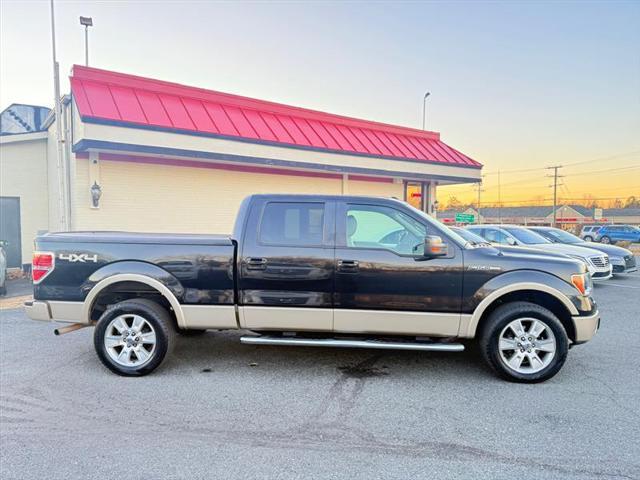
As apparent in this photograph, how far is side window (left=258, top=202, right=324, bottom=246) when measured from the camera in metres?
4.57

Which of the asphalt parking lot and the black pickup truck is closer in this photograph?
the asphalt parking lot

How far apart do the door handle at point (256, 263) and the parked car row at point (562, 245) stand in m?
6.20

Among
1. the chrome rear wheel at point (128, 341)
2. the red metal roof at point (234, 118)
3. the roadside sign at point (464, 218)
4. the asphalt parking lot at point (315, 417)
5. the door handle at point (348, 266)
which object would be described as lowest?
the asphalt parking lot at point (315, 417)

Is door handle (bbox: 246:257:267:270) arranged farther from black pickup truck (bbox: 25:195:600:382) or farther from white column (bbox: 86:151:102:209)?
white column (bbox: 86:151:102:209)

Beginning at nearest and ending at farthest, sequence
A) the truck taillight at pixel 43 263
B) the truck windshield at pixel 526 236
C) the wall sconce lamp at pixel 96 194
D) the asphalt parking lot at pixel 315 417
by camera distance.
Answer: the asphalt parking lot at pixel 315 417 < the truck taillight at pixel 43 263 < the wall sconce lamp at pixel 96 194 < the truck windshield at pixel 526 236

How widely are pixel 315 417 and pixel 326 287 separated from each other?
4.53 ft

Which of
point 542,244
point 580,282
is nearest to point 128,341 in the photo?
point 580,282

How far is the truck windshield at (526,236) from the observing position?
Answer: 10.7m

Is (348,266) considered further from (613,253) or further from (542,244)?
(613,253)

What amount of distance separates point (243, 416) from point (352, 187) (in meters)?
11.1

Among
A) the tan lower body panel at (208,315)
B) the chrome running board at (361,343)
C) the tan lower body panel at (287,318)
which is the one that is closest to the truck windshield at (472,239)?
the chrome running board at (361,343)

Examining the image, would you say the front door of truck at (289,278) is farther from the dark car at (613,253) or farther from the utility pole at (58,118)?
the dark car at (613,253)

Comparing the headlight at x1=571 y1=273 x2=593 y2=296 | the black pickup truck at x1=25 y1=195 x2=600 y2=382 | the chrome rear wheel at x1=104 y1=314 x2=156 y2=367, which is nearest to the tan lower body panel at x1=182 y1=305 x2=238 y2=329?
the black pickup truck at x1=25 y1=195 x2=600 y2=382

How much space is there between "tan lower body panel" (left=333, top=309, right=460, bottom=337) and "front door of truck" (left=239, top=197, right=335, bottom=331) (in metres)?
0.19
